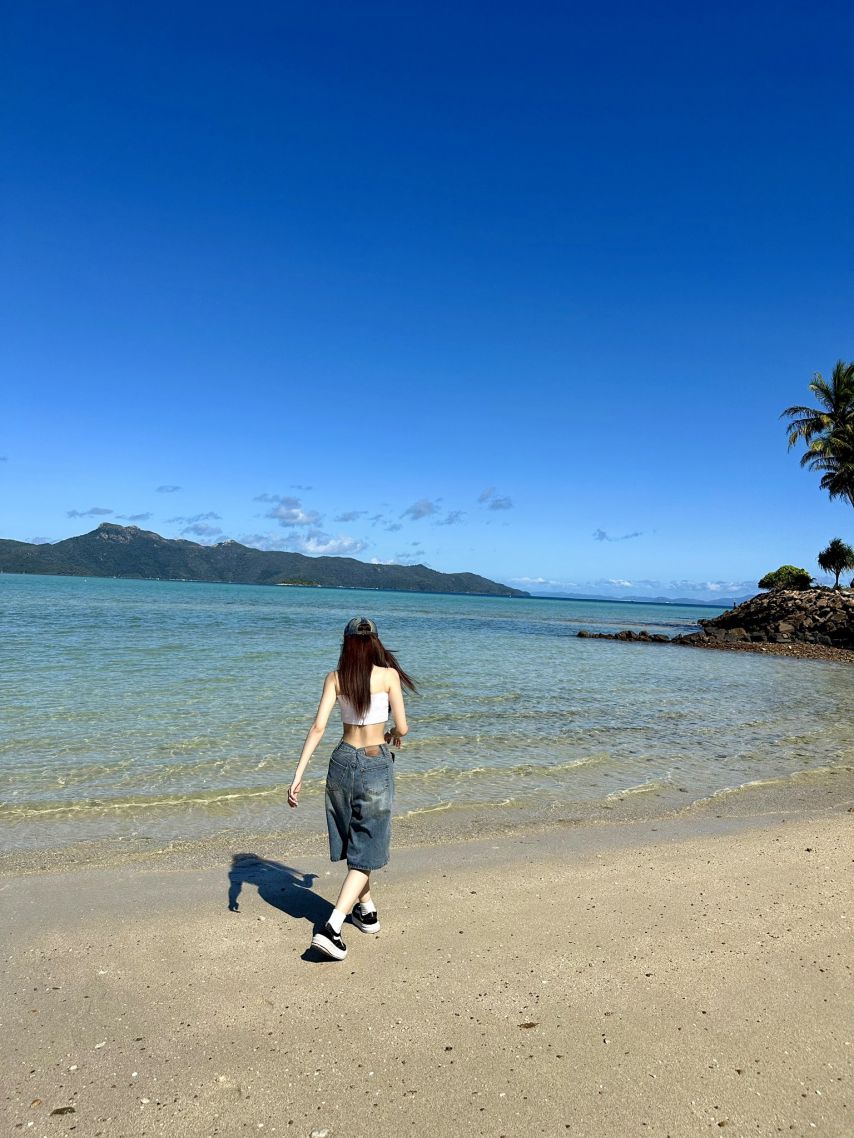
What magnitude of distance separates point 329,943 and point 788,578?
7128 cm

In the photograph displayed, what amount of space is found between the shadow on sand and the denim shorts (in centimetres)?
76

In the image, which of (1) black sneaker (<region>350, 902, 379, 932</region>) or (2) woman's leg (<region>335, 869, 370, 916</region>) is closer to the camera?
(2) woman's leg (<region>335, 869, 370, 916</region>)

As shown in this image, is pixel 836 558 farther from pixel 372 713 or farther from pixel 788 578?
pixel 372 713

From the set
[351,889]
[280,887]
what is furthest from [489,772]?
[351,889]

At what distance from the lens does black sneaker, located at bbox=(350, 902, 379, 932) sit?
16.0ft

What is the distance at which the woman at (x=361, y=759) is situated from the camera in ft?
15.0

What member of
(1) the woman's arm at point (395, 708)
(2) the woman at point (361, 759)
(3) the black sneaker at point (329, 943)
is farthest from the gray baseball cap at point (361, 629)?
(3) the black sneaker at point (329, 943)

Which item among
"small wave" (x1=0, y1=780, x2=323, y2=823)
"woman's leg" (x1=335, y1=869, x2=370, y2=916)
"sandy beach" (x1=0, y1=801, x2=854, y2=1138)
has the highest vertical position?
"woman's leg" (x1=335, y1=869, x2=370, y2=916)

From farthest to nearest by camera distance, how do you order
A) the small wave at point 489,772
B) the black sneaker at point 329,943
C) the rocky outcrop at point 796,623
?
the rocky outcrop at point 796,623 < the small wave at point 489,772 < the black sneaker at point 329,943

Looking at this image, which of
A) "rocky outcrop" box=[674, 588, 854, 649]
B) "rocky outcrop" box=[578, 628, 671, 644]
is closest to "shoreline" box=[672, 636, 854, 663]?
"rocky outcrop" box=[674, 588, 854, 649]

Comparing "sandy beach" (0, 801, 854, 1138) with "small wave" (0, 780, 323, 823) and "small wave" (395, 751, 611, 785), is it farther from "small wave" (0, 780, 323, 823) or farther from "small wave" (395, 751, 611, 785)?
"small wave" (395, 751, 611, 785)

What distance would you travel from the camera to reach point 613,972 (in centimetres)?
436

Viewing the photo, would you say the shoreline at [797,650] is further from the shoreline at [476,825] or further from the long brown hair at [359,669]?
the long brown hair at [359,669]

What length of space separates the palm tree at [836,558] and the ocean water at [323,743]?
37766 mm
